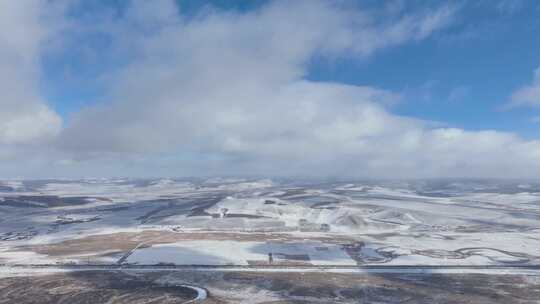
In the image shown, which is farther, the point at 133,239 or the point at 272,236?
the point at 272,236

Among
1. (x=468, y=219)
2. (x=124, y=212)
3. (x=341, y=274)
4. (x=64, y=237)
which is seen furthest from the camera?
(x=124, y=212)

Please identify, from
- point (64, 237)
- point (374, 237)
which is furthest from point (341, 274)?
point (64, 237)

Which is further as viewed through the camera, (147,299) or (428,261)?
(428,261)

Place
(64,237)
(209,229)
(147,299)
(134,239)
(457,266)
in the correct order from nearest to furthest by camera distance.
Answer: (147,299) < (457,266) < (134,239) < (64,237) < (209,229)

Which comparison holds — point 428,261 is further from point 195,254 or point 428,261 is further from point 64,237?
point 64,237

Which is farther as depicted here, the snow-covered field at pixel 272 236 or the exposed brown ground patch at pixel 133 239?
the exposed brown ground patch at pixel 133 239

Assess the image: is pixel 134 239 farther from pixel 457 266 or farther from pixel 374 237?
pixel 457 266

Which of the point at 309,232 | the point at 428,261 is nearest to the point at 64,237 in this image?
the point at 309,232

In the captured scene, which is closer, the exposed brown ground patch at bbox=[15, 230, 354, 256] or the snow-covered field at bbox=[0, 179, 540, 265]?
the snow-covered field at bbox=[0, 179, 540, 265]

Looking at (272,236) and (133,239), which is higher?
(133,239)
